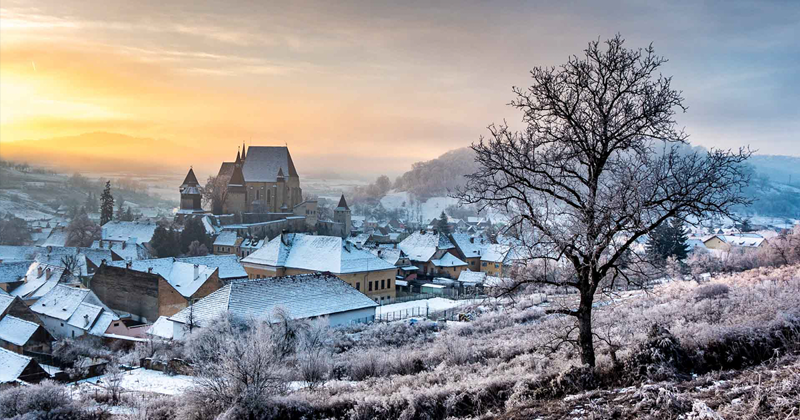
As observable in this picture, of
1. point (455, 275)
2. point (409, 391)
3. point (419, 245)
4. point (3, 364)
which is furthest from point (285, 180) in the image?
point (409, 391)

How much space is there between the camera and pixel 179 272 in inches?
1676

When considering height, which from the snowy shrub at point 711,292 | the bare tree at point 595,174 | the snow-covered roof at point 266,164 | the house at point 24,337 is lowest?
the house at point 24,337

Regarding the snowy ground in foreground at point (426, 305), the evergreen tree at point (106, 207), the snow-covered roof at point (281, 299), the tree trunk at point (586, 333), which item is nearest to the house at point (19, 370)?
the snow-covered roof at point (281, 299)

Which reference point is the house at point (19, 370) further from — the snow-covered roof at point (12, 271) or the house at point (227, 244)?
the house at point (227, 244)

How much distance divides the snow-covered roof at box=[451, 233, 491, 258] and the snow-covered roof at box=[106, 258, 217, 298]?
32216 mm

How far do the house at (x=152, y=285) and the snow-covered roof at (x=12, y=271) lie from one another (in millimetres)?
10954

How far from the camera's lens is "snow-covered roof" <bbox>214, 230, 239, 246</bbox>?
75625 millimetres

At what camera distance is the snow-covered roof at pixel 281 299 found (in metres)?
27.7

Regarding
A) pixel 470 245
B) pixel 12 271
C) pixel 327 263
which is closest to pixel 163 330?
pixel 327 263

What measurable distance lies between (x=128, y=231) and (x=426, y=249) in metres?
49.7

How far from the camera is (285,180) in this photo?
3875 inches

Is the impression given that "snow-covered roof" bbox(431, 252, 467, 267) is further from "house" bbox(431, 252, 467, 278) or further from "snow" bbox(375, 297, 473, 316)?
"snow" bbox(375, 297, 473, 316)

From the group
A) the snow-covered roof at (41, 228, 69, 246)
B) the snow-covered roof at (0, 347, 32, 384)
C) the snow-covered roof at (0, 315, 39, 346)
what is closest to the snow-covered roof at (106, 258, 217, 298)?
the snow-covered roof at (0, 315, 39, 346)

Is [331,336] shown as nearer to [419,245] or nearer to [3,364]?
[3,364]
